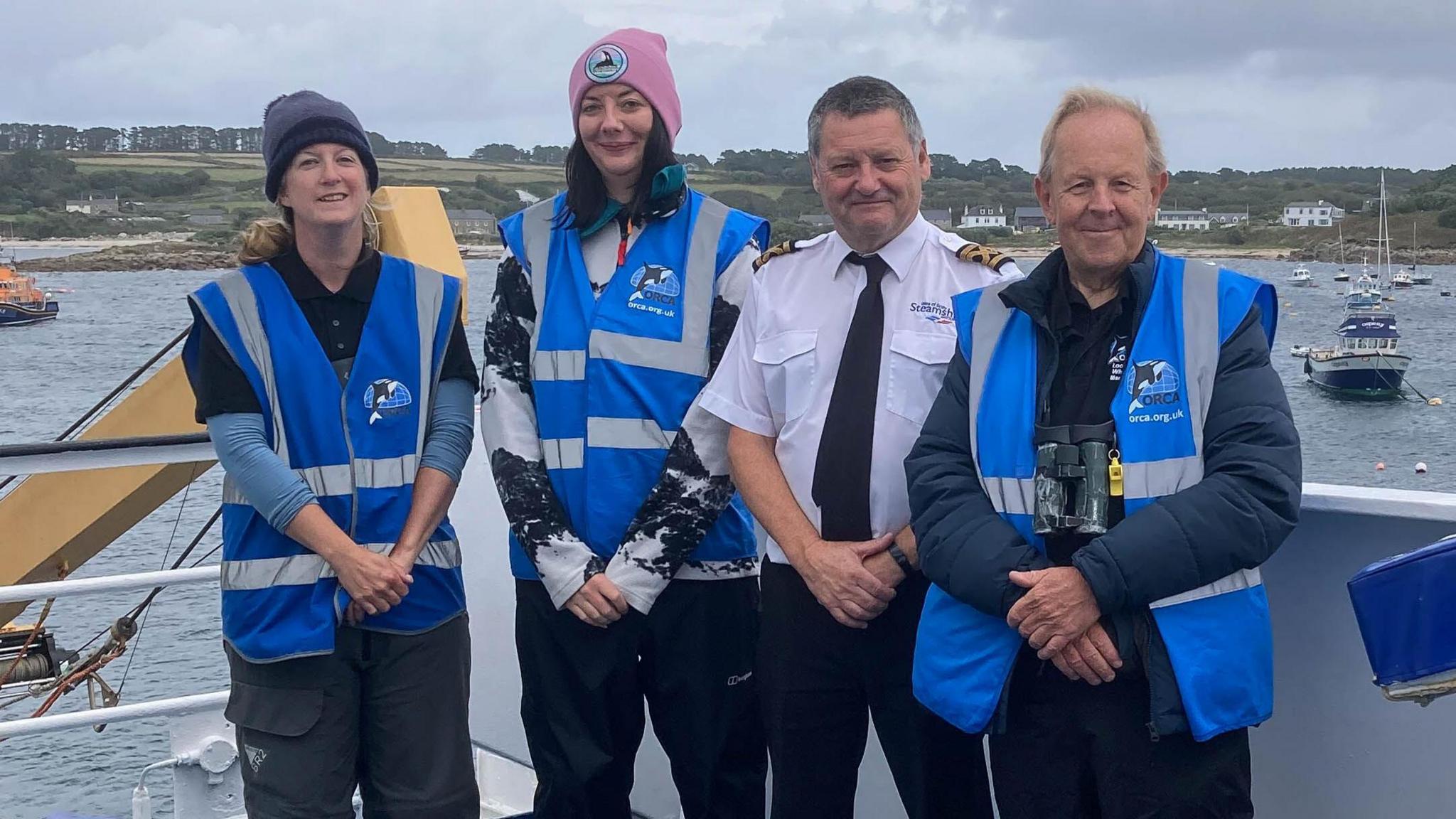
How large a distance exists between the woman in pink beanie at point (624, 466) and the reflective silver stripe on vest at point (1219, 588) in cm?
90

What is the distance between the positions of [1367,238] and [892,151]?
79004 millimetres

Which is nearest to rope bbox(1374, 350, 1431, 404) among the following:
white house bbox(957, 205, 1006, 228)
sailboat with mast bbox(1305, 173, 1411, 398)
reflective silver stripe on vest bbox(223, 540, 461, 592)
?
sailboat with mast bbox(1305, 173, 1411, 398)

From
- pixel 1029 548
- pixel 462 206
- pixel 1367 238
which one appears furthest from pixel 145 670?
pixel 1367 238

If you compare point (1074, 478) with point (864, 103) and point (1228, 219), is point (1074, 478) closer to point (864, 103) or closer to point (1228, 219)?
point (864, 103)

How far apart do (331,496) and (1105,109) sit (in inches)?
56.6

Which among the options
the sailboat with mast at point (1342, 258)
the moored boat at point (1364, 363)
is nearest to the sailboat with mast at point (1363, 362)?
the moored boat at point (1364, 363)

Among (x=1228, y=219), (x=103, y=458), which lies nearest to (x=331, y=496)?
(x=103, y=458)

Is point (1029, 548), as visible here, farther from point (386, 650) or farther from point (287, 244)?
point (287, 244)

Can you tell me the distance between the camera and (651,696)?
255 cm

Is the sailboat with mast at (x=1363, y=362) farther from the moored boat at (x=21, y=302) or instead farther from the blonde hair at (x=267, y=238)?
the moored boat at (x=21, y=302)

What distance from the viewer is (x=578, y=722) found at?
98.9 inches

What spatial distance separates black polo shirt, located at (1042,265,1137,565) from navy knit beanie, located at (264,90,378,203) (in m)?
1.26

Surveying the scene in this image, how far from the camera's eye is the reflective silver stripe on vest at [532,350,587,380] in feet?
8.22

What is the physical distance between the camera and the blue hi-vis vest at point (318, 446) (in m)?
2.32
